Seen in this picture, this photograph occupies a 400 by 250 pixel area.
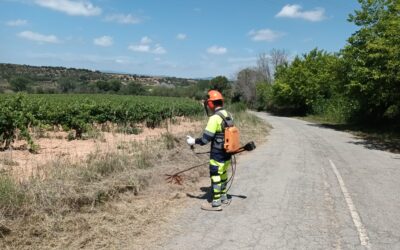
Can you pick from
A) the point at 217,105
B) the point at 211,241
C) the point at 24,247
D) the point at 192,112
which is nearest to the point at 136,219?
the point at 211,241

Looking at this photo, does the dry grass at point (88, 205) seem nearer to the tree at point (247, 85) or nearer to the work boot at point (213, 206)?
the work boot at point (213, 206)

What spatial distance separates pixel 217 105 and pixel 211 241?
2509 mm

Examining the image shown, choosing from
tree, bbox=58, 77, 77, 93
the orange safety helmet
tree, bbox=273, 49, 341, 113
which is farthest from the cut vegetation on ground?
tree, bbox=58, 77, 77, 93

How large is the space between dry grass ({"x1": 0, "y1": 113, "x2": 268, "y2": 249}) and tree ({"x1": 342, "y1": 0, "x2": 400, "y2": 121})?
566 inches

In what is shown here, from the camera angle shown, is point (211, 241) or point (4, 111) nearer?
point (211, 241)

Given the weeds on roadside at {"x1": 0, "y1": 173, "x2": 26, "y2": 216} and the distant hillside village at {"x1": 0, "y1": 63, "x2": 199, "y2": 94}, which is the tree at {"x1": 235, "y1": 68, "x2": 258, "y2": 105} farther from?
the weeds on roadside at {"x1": 0, "y1": 173, "x2": 26, "y2": 216}

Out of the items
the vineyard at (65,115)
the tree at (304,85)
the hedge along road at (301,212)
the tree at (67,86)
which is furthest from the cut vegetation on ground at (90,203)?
the tree at (67,86)

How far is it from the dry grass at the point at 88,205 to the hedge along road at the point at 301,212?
61 cm

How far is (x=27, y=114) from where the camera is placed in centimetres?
1538

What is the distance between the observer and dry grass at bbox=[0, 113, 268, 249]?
5.34 m

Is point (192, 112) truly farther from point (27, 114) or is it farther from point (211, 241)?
point (211, 241)

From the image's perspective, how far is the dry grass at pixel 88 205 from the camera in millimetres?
5340

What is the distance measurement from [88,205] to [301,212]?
3.57 m

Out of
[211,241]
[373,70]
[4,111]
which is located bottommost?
[211,241]
